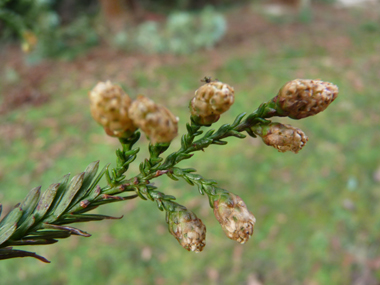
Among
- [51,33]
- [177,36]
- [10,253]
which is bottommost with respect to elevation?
[10,253]

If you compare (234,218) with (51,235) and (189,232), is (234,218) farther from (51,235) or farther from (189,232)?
(51,235)

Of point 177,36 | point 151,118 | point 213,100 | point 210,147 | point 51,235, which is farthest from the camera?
point 177,36

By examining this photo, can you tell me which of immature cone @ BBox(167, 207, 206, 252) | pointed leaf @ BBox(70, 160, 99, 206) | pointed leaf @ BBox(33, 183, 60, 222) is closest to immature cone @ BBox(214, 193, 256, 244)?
immature cone @ BBox(167, 207, 206, 252)

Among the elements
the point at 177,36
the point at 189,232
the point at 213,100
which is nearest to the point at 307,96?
the point at 213,100

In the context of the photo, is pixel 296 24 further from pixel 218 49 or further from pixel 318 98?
pixel 318 98

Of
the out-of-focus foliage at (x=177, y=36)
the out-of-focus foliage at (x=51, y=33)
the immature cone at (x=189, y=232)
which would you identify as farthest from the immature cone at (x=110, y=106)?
the out-of-focus foliage at (x=51, y=33)

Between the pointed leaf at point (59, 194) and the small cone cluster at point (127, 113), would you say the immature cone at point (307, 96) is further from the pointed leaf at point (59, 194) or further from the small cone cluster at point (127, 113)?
the pointed leaf at point (59, 194)
